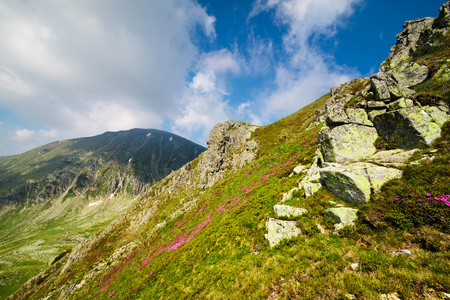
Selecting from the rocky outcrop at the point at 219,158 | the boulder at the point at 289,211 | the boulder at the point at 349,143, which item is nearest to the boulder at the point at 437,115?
the boulder at the point at 349,143

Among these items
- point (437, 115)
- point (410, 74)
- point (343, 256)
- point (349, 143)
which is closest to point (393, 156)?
point (349, 143)

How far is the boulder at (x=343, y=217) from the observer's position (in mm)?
10031

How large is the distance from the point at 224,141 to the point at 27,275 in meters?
181

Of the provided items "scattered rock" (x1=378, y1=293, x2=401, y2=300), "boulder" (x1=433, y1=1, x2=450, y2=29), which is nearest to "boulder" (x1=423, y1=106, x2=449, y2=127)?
"scattered rock" (x1=378, y1=293, x2=401, y2=300)

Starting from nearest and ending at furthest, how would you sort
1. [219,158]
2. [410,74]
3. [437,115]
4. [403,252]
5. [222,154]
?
[403,252]
[437,115]
[410,74]
[219,158]
[222,154]

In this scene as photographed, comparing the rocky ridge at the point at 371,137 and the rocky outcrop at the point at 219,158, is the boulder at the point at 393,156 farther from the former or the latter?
the rocky outcrop at the point at 219,158

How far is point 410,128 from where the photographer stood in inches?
458

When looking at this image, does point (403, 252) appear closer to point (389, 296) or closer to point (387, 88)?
point (389, 296)

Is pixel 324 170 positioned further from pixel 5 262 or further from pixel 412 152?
pixel 5 262

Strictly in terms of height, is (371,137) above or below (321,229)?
above

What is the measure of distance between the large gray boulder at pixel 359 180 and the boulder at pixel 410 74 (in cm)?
1157

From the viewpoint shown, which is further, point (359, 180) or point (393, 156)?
point (393, 156)

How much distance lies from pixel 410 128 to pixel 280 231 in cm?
1303

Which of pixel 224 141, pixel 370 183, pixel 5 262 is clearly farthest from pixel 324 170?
pixel 5 262
